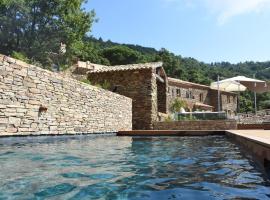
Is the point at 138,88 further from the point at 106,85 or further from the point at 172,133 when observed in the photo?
the point at 172,133

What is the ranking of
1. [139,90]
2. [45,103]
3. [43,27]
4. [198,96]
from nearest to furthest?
1. [45,103]
2. [139,90]
3. [43,27]
4. [198,96]

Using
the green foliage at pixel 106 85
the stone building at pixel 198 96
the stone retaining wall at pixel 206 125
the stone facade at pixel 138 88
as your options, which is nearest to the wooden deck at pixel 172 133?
the stone retaining wall at pixel 206 125

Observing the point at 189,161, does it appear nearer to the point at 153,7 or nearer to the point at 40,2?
the point at 153,7

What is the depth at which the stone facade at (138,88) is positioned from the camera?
20094 mm

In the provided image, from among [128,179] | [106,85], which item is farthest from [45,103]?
[106,85]

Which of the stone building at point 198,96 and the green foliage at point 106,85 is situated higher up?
the stone building at point 198,96

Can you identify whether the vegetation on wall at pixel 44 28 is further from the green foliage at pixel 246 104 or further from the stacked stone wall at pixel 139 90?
the green foliage at pixel 246 104

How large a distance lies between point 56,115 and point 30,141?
1.73m

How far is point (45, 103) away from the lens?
9594 millimetres

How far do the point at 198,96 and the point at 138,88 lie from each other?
2900 centimetres

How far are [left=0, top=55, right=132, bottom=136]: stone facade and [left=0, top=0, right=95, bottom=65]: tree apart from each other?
16.5 m

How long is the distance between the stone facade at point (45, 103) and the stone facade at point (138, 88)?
5.83 metres

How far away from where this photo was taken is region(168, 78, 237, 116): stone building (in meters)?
42.7

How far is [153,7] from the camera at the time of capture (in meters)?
16.2
